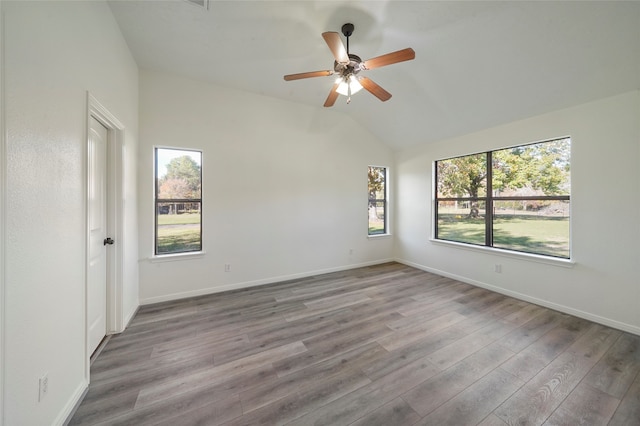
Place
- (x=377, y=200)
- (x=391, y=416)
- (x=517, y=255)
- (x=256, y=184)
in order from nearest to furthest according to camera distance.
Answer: (x=391, y=416)
(x=517, y=255)
(x=256, y=184)
(x=377, y=200)

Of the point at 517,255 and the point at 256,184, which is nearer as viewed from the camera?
the point at 517,255

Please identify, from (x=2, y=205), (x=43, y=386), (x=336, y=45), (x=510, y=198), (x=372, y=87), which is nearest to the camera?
(x=2, y=205)

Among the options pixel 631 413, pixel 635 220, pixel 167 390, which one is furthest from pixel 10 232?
pixel 635 220

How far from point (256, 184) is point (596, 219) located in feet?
14.6

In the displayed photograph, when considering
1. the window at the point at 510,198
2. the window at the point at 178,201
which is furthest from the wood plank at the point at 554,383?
the window at the point at 178,201

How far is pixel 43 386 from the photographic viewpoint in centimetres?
128

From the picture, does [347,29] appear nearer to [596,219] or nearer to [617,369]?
[596,219]

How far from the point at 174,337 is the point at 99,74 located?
2.52m

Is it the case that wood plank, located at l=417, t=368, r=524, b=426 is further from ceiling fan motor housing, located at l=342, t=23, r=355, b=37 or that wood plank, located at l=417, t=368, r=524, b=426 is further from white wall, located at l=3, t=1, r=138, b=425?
ceiling fan motor housing, located at l=342, t=23, r=355, b=37

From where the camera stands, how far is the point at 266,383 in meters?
1.76

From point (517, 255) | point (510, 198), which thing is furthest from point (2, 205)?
point (510, 198)

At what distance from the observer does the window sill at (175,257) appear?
3090 millimetres

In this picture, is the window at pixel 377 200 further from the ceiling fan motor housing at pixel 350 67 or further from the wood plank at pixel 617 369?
the wood plank at pixel 617 369

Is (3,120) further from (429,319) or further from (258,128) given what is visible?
(429,319)
